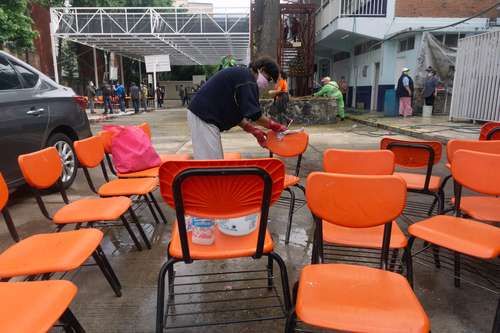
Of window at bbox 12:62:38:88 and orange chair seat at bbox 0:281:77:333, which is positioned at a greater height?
window at bbox 12:62:38:88

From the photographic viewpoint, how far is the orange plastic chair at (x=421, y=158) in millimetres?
3330

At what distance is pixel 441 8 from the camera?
50.6ft

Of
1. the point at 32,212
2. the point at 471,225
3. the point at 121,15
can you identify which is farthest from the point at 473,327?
the point at 121,15

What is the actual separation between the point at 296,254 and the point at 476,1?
16742 millimetres

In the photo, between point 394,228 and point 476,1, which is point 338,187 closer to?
point 394,228

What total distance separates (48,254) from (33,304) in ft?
1.90

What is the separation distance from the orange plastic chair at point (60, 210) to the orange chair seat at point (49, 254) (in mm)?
377

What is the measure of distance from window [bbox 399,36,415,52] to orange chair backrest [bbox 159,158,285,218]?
49.7 ft

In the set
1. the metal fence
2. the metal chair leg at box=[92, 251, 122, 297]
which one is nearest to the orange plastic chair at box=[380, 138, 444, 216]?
the metal chair leg at box=[92, 251, 122, 297]

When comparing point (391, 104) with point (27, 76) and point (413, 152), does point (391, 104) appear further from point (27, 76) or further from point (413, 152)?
point (27, 76)

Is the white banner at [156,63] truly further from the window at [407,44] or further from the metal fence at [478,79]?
the metal fence at [478,79]

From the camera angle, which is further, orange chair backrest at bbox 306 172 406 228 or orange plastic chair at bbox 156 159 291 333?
orange chair backrest at bbox 306 172 406 228

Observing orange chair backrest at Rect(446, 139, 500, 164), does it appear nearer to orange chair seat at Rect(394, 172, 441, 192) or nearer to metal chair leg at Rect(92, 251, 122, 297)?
orange chair seat at Rect(394, 172, 441, 192)

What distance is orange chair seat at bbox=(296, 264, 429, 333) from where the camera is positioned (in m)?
1.55
